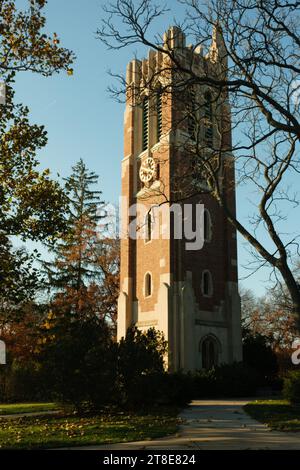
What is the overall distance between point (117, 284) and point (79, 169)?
44.0 ft

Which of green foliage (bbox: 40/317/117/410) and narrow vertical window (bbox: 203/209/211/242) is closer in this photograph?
green foliage (bbox: 40/317/117/410)

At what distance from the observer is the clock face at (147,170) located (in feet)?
110

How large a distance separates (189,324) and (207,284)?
3678 mm

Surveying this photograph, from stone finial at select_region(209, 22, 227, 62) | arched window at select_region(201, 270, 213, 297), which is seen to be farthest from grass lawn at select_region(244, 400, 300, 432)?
arched window at select_region(201, 270, 213, 297)

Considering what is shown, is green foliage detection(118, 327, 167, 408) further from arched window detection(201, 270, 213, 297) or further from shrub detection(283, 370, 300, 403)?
arched window detection(201, 270, 213, 297)

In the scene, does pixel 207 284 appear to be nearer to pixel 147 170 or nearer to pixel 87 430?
pixel 147 170

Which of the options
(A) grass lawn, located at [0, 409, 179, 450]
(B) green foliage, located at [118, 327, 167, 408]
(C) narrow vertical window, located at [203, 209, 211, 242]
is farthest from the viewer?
(C) narrow vertical window, located at [203, 209, 211, 242]

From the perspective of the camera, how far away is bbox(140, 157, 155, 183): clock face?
1322 inches

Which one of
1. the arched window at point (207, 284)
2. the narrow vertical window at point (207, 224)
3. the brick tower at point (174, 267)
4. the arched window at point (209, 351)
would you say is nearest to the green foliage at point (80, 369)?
the brick tower at point (174, 267)

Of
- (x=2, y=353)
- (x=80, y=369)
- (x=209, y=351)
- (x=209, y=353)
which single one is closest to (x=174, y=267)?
(x=209, y=351)

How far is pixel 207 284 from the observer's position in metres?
32.0

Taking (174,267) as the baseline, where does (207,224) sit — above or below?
above

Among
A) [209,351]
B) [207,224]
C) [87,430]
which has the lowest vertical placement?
[87,430]
